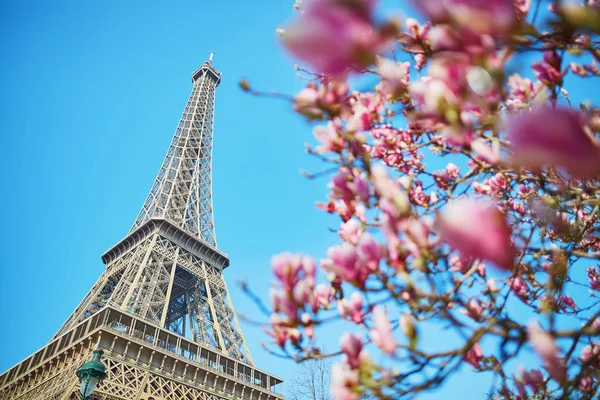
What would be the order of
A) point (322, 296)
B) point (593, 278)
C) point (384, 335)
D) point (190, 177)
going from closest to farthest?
point (384, 335)
point (322, 296)
point (593, 278)
point (190, 177)

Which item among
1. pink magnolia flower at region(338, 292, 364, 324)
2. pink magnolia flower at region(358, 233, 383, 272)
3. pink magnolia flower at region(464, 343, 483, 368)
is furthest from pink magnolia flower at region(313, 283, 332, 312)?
pink magnolia flower at region(464, 343, 483, 368)

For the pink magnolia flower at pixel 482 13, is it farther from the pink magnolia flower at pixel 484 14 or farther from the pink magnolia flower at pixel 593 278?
the pink magnolia flower at pixel 593 278

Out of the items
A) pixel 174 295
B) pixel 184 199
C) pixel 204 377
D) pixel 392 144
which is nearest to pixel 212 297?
pixel 174 295

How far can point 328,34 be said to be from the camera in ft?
2.70

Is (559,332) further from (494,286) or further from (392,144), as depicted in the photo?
(392,144)

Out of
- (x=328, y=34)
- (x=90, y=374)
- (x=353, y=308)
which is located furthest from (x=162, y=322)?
(x=328, y=34)

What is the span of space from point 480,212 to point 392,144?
1771 mm

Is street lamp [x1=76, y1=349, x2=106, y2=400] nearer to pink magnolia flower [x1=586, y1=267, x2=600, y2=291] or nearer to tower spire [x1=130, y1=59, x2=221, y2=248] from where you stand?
pink magnolia flower [x1=586, y1=267, x2=600, y2=291]

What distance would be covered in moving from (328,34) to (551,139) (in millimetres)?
467

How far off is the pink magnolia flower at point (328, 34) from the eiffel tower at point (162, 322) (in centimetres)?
1539

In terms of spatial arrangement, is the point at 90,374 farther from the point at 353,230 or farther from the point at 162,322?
the point at 162,322

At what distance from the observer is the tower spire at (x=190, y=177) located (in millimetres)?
26750

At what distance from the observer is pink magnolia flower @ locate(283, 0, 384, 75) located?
799mm

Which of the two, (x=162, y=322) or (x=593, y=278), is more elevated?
(x=162, y=322)
